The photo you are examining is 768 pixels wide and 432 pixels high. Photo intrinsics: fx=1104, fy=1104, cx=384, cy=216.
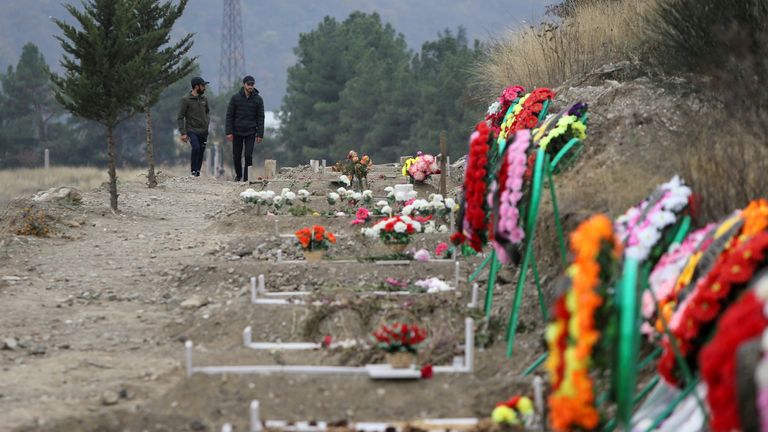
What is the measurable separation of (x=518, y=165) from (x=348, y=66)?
140ft

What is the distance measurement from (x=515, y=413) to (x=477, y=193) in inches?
96.1

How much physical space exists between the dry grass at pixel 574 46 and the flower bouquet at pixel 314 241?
5.88 meters

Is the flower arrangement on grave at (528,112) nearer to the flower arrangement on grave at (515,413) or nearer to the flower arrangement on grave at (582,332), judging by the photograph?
the flower arrangement on grave at (515,413)

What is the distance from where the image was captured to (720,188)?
247 inches

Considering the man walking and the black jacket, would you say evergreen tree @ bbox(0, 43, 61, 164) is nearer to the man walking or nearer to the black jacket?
the man walking

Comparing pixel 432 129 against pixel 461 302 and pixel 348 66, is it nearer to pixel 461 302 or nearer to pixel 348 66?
pixel 348 66

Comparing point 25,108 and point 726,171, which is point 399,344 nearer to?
point 726,171

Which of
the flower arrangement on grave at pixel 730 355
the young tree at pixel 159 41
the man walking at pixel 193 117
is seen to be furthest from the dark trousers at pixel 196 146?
the flower arrangement on grave at pixel 730 355

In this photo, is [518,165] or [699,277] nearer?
[699,277]

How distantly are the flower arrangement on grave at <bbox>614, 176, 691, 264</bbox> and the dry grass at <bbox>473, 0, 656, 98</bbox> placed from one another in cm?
808

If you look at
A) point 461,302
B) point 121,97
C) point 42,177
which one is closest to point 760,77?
point 461,302

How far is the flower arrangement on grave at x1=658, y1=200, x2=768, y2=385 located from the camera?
4430mm

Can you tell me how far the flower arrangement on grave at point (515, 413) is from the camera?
5195mm

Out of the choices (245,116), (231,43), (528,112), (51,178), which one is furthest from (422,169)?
(231,43)
